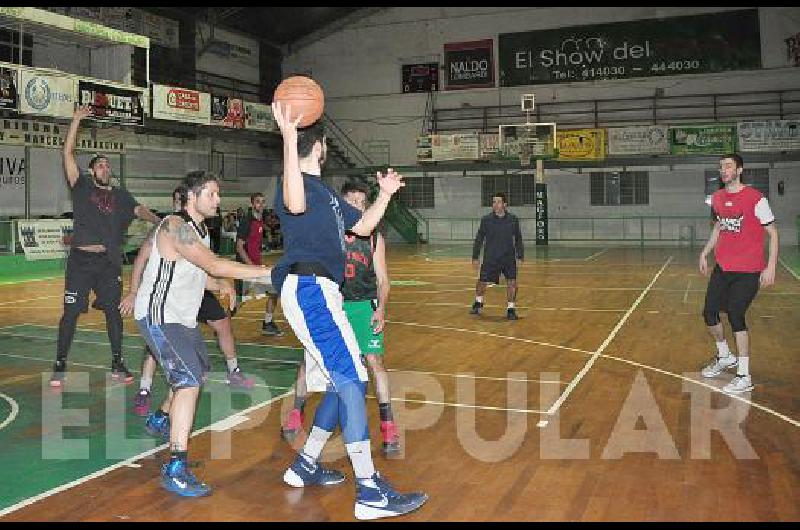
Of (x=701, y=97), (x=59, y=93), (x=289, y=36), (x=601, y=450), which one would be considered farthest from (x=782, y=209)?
(x=601, y=450)

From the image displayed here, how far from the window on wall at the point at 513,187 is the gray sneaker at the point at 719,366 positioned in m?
26.2

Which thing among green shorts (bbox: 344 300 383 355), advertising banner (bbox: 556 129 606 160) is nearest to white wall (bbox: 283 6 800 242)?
advertising banner (bbox: 556 129 606 160)

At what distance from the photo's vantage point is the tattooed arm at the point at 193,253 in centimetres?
409

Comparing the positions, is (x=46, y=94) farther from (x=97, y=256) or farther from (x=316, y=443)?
(x=316, y=443)

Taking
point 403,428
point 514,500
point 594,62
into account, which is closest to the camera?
point 514,500

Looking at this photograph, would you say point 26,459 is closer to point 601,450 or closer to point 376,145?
point 601,450

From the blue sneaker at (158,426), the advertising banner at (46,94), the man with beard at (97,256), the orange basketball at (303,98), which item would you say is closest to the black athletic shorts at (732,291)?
the orange basketball at (303,98)

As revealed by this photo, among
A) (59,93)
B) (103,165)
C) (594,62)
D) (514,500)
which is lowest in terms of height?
(514,500)

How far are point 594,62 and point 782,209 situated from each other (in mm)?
9755

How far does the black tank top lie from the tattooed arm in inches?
47.1

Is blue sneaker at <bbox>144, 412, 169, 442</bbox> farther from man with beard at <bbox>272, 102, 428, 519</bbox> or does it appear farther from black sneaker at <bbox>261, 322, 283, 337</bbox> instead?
black sneaker at <bbox>261, 322, 283, 337</bbox>

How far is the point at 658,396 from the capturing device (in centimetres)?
668

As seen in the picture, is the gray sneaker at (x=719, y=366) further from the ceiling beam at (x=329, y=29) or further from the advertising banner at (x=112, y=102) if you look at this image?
the ceiling beam at (x=329, y=29)

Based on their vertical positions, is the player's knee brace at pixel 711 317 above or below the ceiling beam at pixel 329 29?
below
